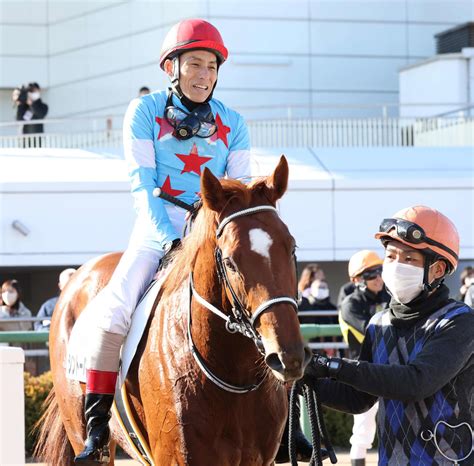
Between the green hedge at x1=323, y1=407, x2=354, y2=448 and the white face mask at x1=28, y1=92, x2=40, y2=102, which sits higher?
the white face mask at x1=28, y1=92, x2=40, y2=102

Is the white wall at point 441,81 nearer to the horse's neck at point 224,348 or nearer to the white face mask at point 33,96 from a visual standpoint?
the white face mask at point 33,96

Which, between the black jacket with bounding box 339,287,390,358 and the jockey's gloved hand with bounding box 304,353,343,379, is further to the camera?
the black jacket with bounding box 339,287,390,358

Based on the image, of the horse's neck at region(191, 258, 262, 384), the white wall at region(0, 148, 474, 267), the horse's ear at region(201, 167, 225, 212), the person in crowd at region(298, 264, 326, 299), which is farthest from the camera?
the white wall at region(0, 148, 474, 267)

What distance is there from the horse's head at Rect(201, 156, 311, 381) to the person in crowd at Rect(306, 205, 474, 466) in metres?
0.14

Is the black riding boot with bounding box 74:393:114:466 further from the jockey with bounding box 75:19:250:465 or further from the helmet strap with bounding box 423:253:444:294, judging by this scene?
the helmet strap with bounding box 423:253:444:294

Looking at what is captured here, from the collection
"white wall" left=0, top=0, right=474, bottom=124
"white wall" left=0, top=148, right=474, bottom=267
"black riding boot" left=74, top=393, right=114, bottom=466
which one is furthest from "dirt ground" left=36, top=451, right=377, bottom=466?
"white wall" left=0, top=0, right=474, bottom=124

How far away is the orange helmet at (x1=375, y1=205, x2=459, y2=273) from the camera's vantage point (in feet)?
11.6

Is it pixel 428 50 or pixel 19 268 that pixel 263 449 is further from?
pixel 428 50

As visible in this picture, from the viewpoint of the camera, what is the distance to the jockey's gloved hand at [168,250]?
14.8 ft

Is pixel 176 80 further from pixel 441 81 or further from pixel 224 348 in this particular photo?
pixel 441 81

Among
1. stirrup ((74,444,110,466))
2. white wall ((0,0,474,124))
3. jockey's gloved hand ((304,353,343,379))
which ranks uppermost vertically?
white wall ((0,0,474,124))

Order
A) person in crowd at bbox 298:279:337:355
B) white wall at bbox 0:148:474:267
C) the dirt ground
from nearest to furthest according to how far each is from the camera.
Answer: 1. the dirt ground
2. person in crowd at bbox 298:279:337:355
3. white wall at bbox 0:148:474:267

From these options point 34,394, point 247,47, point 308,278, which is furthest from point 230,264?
point 247,47

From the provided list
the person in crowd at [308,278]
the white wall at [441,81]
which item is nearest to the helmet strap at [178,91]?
the person in crowd at [308,278]
